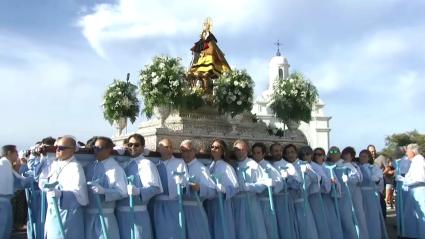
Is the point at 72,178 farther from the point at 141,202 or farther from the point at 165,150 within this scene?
the point at 165,150

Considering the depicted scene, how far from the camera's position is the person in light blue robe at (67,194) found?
594 centimetres

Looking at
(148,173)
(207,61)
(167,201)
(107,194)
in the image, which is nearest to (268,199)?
(167,201)

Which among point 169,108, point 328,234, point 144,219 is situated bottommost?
point 328,234

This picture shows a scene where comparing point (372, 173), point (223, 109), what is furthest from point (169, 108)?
point (372, 173)

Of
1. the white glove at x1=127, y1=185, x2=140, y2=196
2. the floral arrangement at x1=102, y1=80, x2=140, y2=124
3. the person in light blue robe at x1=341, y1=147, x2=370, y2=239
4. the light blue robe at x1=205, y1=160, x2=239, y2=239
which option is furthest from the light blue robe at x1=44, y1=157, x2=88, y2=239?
the floral arrangement at x1=102, y1=80, x2=140, y2=124

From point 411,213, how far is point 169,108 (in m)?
9.41

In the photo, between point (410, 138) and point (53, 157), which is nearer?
point (53, 157)

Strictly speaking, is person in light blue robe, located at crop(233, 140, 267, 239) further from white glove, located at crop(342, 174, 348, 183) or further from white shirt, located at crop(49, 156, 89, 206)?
white shirt, located at crop(49, 156, 89, 206)

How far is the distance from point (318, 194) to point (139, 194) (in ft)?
12.9

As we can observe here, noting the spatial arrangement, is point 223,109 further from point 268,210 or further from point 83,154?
point 83,154

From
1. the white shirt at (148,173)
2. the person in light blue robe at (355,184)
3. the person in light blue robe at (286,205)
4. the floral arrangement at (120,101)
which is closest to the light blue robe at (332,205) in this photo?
the person in light blue robe at (355,184)

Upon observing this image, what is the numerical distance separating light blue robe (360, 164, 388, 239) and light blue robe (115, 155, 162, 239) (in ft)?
18.0

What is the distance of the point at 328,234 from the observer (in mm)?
9125

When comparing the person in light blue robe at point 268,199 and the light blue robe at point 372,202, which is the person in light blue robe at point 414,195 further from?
the person in light blue robe at point 268,199
